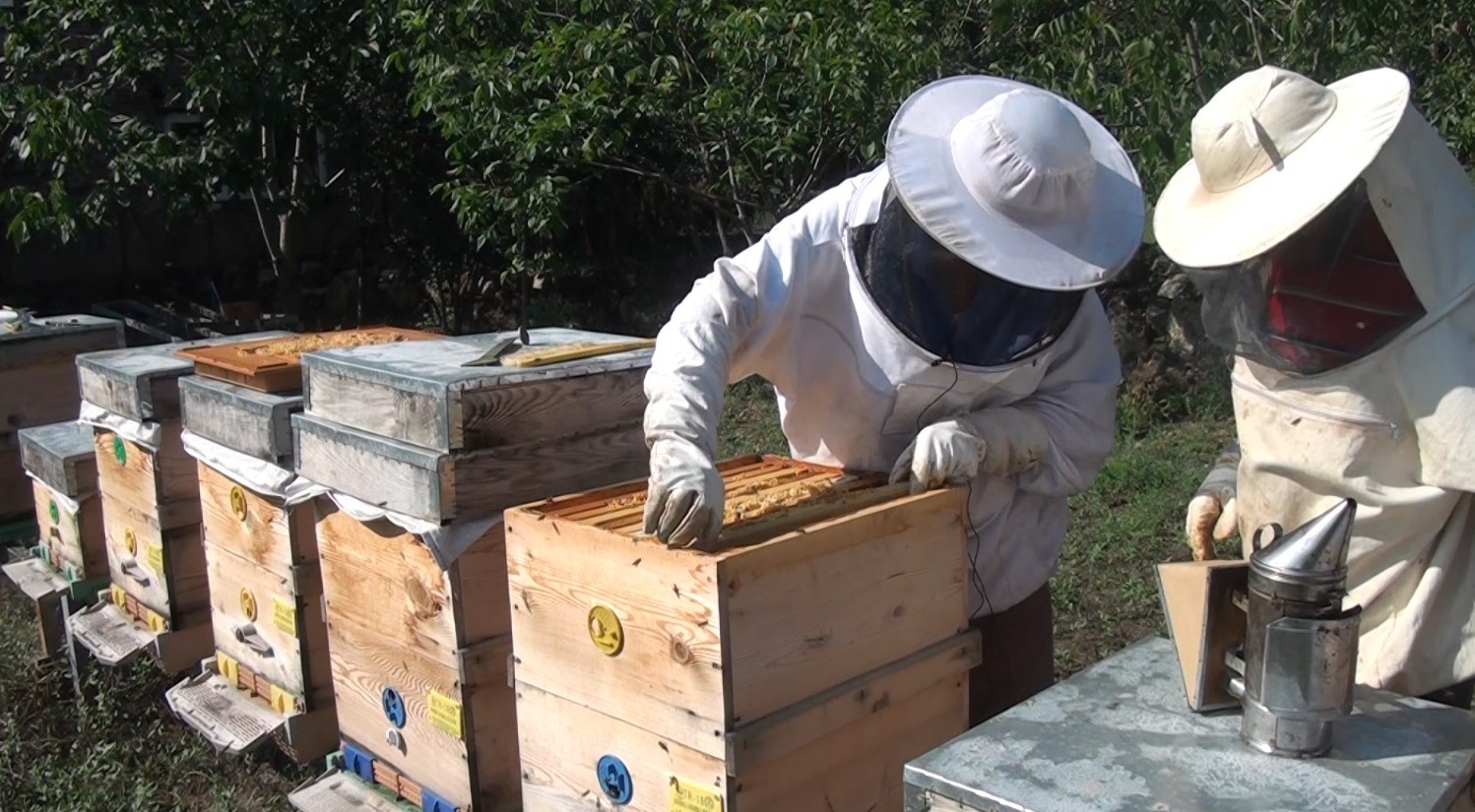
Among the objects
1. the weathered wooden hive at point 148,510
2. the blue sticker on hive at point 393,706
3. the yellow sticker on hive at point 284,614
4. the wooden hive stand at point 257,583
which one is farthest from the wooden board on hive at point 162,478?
the blue sticker on hive at point 393,706

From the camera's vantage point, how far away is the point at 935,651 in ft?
7.59

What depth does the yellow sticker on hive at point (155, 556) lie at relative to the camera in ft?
12.6

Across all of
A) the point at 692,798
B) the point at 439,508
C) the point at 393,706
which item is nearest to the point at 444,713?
the point at 393,706

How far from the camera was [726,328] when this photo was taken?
2311 mm

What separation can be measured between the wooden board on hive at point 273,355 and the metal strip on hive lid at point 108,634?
0.92 metres

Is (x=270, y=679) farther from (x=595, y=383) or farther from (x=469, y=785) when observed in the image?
(x=595, y=383)

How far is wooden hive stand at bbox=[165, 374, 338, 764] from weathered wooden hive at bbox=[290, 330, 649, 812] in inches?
9.4

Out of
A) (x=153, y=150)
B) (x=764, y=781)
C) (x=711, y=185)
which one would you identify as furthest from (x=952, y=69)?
(x=153, y=150)

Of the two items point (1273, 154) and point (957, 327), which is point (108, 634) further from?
point (1273, 154)

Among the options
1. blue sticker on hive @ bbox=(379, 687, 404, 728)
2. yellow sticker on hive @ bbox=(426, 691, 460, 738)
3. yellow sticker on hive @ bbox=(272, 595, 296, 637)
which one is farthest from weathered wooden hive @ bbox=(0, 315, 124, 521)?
yellow sticker on hive @ bbox=(426, 691, 460, 738)

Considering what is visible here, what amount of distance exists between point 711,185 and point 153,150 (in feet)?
11.7

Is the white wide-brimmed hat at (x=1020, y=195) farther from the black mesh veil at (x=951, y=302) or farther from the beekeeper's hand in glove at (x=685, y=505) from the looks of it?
the beekeeper's hand in glove at (x=685, y=505)

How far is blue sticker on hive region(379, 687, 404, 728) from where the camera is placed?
9.50 ft

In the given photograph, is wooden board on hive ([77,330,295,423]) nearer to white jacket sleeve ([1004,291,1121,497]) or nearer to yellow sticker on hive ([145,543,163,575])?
yellow sticker on hive ([145,543,163,575])
